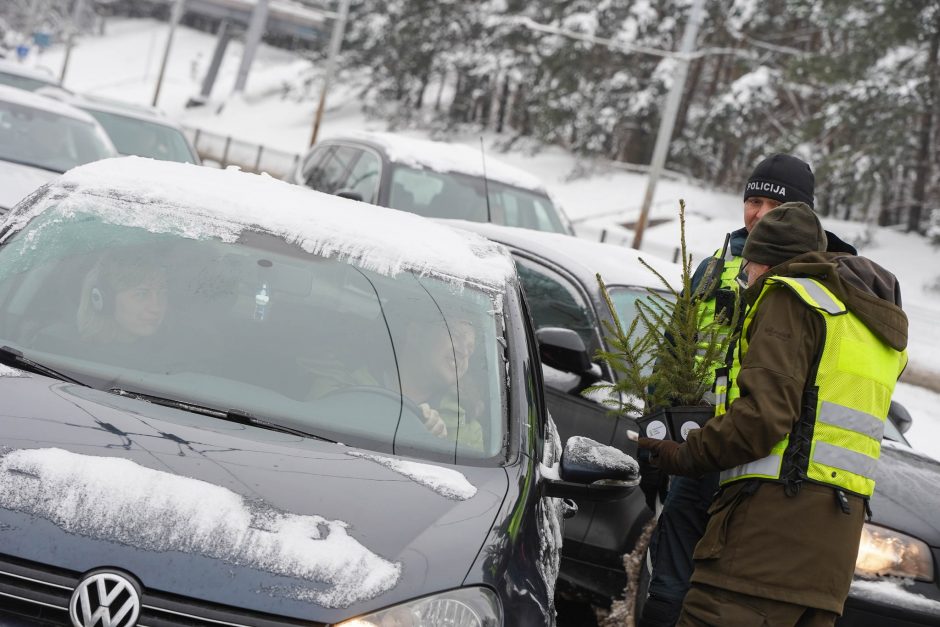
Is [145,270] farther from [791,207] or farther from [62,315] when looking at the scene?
[791,207]

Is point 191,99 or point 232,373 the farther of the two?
point 191,99

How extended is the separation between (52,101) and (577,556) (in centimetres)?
724

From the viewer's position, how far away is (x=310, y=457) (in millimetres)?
2863

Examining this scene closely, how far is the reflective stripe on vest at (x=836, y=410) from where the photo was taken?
308 cm

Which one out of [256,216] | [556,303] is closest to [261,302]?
[256,216]

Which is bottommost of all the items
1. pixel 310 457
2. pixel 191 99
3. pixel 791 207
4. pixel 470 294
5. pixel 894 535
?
pixel 191 99

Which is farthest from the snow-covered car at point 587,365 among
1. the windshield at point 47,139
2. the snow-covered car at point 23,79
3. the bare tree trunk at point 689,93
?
the bare tree trunk at point 689,93

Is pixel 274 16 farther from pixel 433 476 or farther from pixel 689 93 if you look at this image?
pixel 433 476

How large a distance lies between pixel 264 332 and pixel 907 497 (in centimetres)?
265

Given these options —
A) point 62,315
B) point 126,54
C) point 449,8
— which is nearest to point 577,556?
point 62,315

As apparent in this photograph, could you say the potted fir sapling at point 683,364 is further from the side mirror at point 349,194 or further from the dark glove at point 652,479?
the side mirror at point 349,194

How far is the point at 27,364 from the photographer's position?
10.1 ft

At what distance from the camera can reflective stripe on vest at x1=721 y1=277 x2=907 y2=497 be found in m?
3.08

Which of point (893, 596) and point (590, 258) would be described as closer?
point (893, 596)
